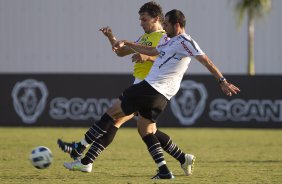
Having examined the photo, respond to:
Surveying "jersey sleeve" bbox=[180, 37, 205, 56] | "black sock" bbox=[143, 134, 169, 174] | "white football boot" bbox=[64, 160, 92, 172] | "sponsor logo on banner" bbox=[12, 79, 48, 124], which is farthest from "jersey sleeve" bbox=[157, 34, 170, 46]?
"sponsor logo on banner" bbox=[12, 79, 48, 124]

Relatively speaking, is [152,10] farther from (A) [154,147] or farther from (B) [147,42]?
(A) [154,147]

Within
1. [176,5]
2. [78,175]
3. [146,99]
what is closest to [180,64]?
[146,99]

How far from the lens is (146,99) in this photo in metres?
10.5

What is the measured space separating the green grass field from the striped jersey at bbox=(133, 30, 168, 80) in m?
1.43

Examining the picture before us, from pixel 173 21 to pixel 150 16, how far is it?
652 mm

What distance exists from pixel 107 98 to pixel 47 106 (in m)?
1.74

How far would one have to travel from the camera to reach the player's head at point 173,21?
10.4 m

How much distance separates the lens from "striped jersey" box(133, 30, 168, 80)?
36.1 ft

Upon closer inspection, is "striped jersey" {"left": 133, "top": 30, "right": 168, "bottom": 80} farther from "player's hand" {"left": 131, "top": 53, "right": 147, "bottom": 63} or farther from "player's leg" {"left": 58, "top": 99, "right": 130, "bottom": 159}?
"player's leg" {"left": 58, "top": 99, "right": 130, "bottom": 159}

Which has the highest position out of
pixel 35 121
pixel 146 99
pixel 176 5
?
pixel 176 5

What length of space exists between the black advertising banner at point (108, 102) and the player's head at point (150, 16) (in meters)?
11.8

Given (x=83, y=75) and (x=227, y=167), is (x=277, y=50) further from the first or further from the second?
(x=227, y=167)

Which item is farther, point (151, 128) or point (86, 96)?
point (86, 96)

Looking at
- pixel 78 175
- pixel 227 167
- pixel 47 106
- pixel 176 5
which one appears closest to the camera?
pixel 78 175
